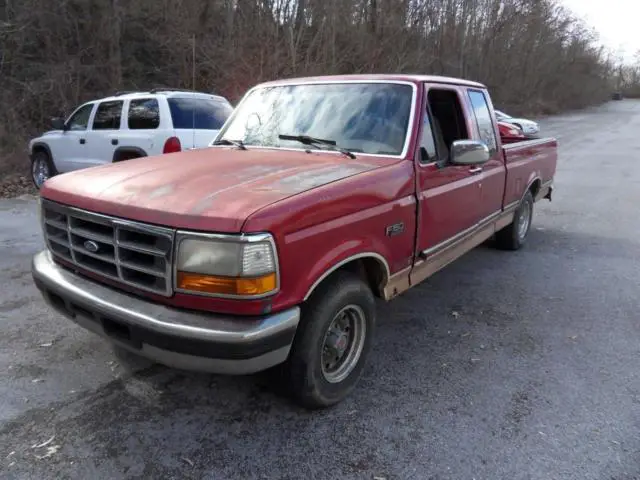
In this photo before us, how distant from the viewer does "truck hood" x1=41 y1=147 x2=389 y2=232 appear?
251 centimetres

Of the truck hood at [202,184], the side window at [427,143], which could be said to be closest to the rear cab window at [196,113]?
the truck hood at [202,184]

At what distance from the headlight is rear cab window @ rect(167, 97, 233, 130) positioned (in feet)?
18.6

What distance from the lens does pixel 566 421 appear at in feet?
9.75

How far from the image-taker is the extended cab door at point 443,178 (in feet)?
12.2

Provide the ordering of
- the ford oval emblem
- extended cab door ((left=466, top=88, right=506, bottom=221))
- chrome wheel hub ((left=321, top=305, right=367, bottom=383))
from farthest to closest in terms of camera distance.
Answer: extended cab door ((left=466, top=88, right=506, bottom=221))
chrome wheel hub ((left=321, top=305, right=367, bottom=383))
the ford oval emblem

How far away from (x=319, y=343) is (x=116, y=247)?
3.98ft

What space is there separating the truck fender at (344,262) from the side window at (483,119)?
6.99 feet

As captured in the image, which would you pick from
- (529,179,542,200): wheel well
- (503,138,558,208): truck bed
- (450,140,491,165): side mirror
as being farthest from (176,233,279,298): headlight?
(529,179,542,200): wheel well

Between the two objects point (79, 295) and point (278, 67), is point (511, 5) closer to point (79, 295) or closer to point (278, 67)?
point (278, 67)

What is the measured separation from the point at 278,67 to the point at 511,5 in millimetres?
26118

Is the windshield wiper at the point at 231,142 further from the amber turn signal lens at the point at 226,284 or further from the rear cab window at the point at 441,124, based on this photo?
the amber turn signal lens at the point at 226,284

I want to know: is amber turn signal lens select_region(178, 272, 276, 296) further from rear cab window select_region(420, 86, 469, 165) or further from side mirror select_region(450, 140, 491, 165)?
side mirror select_region(450, 140, 491, 165)

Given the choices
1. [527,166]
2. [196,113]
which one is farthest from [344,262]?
[196,113]

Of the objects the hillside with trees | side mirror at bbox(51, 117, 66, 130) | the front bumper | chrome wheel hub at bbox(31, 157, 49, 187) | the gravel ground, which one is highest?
the hillside with trees
